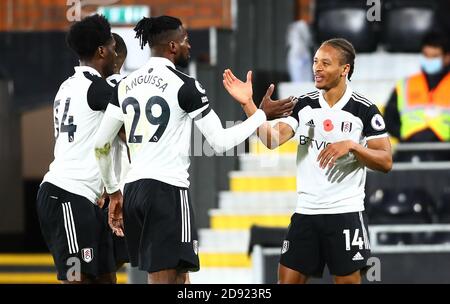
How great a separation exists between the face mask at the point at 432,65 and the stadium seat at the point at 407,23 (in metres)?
1.20

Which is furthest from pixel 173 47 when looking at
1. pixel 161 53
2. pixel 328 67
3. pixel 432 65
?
pixel 432 65

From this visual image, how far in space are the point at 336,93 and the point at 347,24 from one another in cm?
608

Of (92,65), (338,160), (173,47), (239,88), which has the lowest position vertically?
(338,160)

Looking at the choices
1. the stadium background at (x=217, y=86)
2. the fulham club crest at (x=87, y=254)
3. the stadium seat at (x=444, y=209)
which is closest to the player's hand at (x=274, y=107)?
the fulham club crest at (x=87, y=254)

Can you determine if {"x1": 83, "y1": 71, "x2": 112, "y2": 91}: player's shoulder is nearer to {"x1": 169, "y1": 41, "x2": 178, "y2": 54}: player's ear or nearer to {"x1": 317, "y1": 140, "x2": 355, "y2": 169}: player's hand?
{"x1": 169, "y1": 41, "x2": 178, "y2": 54}: player's ear

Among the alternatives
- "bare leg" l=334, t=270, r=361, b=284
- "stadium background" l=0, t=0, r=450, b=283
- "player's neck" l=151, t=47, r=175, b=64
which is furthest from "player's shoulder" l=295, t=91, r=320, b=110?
"stadium background" l=0, t=0, r=450, b=283

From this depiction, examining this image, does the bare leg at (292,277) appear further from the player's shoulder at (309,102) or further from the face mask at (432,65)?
the face mask at (432,65)

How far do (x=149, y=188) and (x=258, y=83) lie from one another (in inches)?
257

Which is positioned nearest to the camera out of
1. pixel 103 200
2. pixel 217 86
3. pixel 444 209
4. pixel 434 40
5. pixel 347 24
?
pixel 103 200

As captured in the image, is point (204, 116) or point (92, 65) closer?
point (204, 116)

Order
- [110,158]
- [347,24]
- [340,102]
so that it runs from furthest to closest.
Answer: [347,24] → [340,102] → [110,158]

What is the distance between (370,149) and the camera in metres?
6.76

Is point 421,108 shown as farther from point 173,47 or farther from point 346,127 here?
point 173,47

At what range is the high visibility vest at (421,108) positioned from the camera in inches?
461
